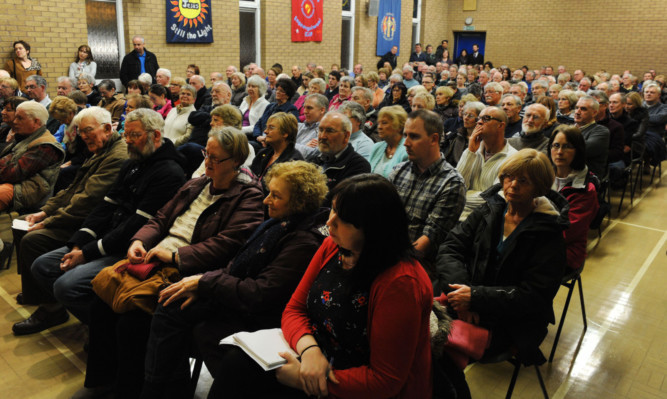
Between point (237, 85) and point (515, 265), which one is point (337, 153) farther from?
point (237, 85)

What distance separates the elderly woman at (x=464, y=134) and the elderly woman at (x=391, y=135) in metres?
0.77

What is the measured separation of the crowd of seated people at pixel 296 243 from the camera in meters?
1.63

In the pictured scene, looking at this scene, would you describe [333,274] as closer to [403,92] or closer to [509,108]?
[509,108]

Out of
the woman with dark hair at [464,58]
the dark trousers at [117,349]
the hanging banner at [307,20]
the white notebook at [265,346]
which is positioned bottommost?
the dark trousers at [117,349]

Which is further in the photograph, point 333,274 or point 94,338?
point 94,338

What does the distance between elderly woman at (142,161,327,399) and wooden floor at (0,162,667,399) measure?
0.76m

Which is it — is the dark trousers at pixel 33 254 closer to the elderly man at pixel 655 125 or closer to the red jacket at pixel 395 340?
the red jacket at pixel 395 340

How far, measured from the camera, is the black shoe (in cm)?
306

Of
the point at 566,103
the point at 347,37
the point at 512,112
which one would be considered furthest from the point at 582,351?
the point at 347,37

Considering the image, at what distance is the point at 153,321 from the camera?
2229 millimetres

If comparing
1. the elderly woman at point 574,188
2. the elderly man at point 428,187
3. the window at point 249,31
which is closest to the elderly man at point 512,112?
the elderly woman at point 574,188

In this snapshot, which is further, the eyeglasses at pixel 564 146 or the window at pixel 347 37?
the window at pixel 347 37

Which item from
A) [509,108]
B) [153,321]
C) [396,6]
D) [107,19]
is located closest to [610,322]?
[509,108]

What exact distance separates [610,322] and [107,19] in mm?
9268
